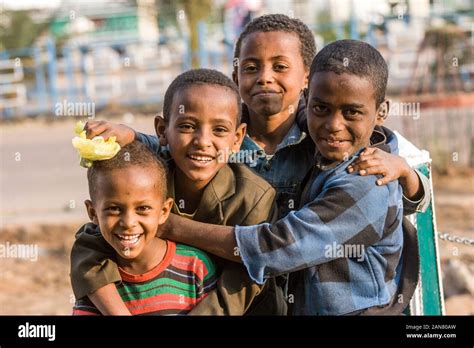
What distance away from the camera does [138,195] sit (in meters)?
2.32

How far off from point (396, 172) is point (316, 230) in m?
0.29

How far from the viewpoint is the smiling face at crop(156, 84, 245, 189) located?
241 cm

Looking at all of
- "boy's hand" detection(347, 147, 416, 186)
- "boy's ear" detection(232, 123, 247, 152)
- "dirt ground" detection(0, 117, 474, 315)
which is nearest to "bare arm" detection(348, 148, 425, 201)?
"boy's hand" detection(347, 147, 416, 186)

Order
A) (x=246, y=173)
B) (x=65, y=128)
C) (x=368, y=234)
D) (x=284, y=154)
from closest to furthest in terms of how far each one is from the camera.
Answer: (x=368, y=234), (x=246, y=173), (x=284, y=154), (x=65, y=128)

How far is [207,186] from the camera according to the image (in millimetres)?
2439

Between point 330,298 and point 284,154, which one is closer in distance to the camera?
point 330,298

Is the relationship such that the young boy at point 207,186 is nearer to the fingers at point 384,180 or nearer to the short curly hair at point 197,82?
the short curly hair at point 197,82

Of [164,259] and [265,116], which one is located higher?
[265,116]

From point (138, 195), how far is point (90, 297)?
33 centimetres

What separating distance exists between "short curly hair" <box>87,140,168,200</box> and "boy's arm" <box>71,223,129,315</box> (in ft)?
0.46

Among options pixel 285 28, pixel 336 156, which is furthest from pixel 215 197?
pixel 285 28

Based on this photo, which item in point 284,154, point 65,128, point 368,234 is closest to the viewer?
point 368,234
